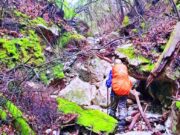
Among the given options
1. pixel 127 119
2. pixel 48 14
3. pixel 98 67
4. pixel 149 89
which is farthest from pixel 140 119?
pixel 48 14

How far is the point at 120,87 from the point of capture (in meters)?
7.05

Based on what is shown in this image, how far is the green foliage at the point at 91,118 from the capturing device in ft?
22.5

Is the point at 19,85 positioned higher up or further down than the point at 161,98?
higher up

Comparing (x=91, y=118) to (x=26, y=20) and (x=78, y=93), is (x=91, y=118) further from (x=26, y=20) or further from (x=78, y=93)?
(x=26, y=20)

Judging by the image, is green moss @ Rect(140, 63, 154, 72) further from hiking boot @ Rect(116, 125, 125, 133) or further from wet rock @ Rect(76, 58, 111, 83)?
hiking boot @ Rect(116, 125, 125, 133)

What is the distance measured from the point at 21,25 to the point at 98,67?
3232 millimetres

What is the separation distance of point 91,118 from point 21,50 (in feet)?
12.5

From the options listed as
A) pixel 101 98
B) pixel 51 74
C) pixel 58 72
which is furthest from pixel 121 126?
pixel 58 72

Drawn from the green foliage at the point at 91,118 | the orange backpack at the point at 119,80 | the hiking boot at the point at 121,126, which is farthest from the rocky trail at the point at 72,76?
the orange backpack at the point at 119,80

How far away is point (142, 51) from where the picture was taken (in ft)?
35.0

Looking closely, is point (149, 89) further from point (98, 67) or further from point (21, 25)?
point (21, 25)

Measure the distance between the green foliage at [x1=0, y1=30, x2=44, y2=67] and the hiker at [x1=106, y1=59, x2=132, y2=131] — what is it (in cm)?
290

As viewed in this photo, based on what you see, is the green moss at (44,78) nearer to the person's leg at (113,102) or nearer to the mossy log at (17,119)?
the person's leg at (113,102)

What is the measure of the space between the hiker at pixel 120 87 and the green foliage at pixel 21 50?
2.90m
